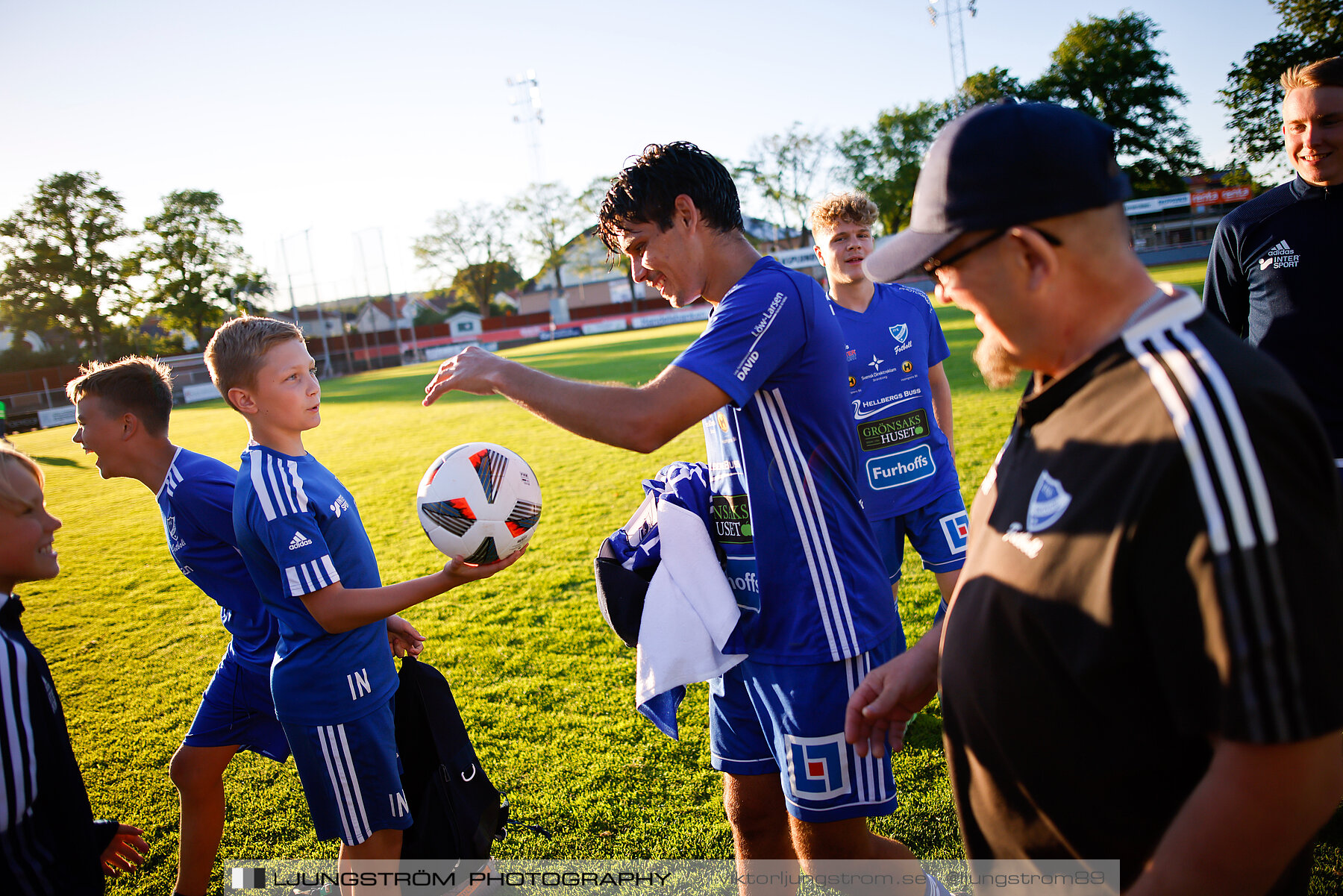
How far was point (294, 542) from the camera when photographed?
2.35 meters

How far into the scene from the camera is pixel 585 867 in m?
3.11

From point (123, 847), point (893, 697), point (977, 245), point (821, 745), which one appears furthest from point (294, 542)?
point (977, 245)

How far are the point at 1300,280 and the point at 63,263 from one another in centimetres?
6814

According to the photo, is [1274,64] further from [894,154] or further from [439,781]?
[439,781]

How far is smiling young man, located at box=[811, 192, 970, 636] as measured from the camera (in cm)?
402

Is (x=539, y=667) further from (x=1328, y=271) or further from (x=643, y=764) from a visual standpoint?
(x=1328, y=271)

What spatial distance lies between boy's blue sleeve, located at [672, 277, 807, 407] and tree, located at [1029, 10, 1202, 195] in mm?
61803

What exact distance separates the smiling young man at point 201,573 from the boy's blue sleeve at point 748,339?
1.91m

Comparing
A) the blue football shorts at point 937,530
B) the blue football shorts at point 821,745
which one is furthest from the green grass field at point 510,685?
the blue football shorts at point 821,745

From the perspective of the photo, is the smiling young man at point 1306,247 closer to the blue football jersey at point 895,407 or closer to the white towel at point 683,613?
the blue football jersey at point 895,407

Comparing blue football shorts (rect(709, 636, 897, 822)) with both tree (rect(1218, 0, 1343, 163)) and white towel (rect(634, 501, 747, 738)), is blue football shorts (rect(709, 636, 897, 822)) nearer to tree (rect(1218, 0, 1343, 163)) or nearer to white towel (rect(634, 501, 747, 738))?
white towel (rect(634, 501, 747, 738))

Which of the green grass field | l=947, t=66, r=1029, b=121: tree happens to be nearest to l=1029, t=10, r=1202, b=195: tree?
l=947, t=66, r=1029, b=121: tree

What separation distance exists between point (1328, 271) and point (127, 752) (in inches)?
258

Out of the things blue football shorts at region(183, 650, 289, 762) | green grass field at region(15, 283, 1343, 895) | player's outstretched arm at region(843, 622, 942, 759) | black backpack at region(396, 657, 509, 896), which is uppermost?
player's outstretched arm at region(843, 622, 942, 759)
